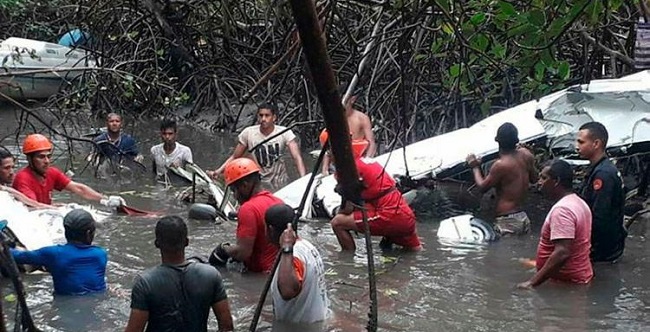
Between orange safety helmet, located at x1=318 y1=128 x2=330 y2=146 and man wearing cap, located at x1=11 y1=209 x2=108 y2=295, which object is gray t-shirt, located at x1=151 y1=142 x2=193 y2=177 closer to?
orange safety helmet, located at x1=318 y1=128 x2=330 y2=146

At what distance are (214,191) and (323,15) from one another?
7399mm

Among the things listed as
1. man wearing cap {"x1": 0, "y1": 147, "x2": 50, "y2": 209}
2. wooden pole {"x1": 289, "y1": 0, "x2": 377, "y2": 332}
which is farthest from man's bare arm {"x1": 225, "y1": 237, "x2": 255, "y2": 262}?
wooden pole {"x1": 289, "y1": 0, "x2": 377, "y2": 332}

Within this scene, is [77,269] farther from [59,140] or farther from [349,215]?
[59,140]

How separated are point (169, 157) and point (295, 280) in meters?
6.28

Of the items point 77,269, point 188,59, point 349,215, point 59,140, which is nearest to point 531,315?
point 349,215

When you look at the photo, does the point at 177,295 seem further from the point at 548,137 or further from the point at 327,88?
the point at 548,137

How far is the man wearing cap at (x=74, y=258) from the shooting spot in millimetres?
6035

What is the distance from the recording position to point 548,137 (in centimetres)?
936

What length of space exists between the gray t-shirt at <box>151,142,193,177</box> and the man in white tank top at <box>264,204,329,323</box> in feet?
19.1

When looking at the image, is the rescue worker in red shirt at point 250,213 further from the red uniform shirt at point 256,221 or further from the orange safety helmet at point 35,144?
the orange safety helmet at point 35,144

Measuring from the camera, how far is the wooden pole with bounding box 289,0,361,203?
6.15 ft

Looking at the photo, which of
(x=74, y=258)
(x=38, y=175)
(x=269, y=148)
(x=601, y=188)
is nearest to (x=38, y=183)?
(x=38, y=175)

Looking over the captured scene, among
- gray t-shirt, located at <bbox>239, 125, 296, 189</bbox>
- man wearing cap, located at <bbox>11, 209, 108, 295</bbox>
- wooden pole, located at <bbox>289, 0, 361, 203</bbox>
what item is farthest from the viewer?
gray t-shirt, located at <bbox>239, 125, 296, 189</bbox>

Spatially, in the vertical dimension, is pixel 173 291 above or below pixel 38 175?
below
